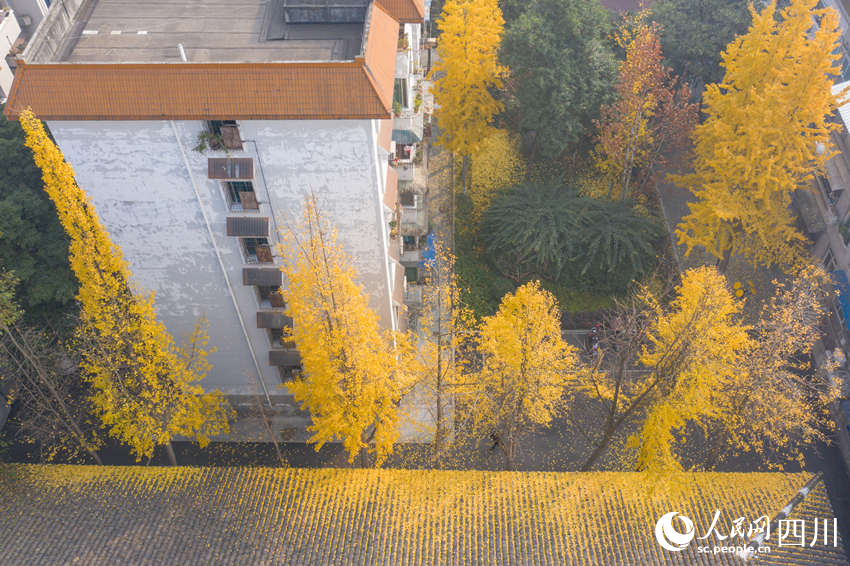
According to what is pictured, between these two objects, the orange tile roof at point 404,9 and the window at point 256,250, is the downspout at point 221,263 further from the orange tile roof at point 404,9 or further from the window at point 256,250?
the orange tile roof at point 404,9

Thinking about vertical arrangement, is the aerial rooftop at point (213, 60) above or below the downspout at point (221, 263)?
above

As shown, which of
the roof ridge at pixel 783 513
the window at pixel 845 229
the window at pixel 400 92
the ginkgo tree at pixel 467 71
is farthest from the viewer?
the ginkgo tree at pixel 467 71

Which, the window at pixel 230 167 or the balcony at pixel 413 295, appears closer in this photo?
the window at pixel 230 167

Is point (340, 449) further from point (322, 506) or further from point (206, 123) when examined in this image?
point (206, 123)

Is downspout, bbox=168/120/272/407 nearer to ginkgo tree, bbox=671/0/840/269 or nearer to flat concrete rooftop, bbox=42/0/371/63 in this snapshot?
flat concrete rooftop, bbox=42/0/371/63

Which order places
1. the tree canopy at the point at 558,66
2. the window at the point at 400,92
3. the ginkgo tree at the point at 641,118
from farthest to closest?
the tree canopy at the point at 558,66 → the ginkgo tree at the point at 641,118 → the window at the point at 400,92

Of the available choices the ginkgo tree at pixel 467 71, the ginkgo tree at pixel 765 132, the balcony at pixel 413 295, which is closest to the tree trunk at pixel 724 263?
the ginkgo tree at pixel 765 132

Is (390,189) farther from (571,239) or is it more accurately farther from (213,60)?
(571,239)
